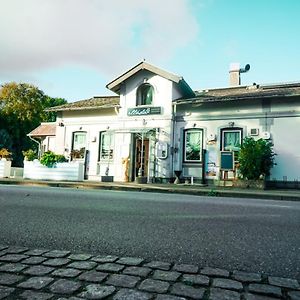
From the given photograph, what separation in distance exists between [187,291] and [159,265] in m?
0.60

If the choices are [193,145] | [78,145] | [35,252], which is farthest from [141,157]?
[35,252]

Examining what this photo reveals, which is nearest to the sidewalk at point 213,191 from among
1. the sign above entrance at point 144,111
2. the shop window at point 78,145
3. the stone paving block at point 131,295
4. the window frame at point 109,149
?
the window frame at point 109,149

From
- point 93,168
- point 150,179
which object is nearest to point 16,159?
point 93,168

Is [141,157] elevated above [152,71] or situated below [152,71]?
below

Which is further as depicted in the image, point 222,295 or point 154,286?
point 154,286

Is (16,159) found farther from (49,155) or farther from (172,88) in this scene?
(172,88)

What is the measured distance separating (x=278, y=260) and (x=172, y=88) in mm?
16166

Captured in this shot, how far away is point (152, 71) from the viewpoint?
18859mm

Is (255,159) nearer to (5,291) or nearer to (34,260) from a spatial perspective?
(34,260)

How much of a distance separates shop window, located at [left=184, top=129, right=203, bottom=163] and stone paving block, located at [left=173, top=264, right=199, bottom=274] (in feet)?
49.4

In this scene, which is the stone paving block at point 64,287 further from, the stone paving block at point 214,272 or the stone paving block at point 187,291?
the stone paving block at point 214,272

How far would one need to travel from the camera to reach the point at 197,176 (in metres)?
17.5

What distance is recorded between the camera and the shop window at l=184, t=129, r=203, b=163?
17719 mm

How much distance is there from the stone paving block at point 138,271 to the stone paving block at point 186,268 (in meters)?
0.23
